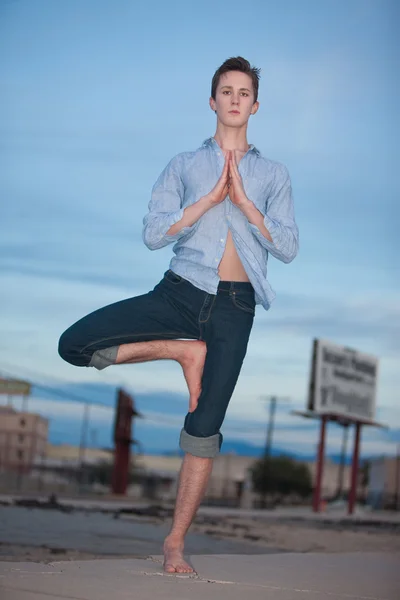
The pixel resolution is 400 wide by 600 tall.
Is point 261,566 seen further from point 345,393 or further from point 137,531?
point 345,393

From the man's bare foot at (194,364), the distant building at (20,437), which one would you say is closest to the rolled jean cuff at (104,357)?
the man's bare foot at (194,364)

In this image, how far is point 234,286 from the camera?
350 centimetres

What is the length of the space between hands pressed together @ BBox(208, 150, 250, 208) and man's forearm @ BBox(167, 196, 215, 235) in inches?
1.0

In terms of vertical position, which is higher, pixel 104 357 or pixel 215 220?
pixel 215 220

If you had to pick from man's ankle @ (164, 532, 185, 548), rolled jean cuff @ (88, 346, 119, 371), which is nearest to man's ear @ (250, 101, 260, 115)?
rolled jean cuff @ (88, 346, 119, 371)

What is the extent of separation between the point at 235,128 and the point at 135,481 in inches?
3622

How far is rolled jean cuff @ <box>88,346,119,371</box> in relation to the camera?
340 cm

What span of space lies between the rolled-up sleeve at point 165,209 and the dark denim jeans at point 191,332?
0.16 m

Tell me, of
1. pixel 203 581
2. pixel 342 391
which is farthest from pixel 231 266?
pixel 342 391

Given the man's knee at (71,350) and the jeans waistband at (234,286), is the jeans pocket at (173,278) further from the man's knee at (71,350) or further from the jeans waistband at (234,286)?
the man's knee at (71,350)

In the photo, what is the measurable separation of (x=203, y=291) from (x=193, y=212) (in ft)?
1.01

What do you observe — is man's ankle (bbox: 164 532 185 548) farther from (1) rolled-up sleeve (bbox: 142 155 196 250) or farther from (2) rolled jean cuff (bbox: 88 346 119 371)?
(1) rolled-up sleeve (bbox: 142 155 196 250)

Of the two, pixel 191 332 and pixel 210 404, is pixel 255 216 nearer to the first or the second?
pixel 191 332

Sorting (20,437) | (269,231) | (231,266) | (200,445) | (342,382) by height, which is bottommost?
(20,437)
